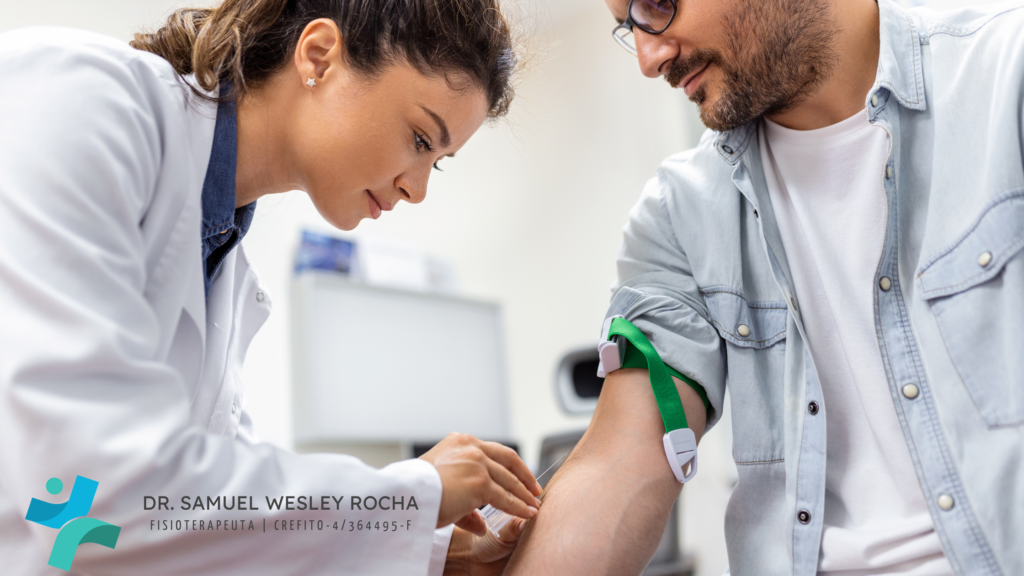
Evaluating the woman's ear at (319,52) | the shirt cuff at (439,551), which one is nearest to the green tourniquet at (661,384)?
the shirt cuff at (439,551)

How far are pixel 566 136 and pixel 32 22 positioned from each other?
2.42 m

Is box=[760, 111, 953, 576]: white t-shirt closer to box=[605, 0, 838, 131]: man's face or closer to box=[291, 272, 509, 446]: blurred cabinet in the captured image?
box=[605, 0, 838, 131]: man's face

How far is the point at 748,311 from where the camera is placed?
1.16 meters

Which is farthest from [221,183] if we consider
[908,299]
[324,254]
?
[324,254]

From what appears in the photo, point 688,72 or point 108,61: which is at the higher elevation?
point 688,72

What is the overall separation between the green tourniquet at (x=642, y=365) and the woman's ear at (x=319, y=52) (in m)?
0.59

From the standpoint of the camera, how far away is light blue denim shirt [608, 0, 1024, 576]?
0.93m

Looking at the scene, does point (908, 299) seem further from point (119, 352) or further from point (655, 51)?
point (119, 352)

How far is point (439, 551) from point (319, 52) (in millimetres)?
711

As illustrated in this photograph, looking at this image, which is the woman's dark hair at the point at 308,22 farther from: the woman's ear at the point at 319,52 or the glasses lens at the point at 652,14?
the glasses lens at the point at 652,14

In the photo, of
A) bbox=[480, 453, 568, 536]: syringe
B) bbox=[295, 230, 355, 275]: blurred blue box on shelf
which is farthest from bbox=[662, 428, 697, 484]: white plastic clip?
bbox=[295, 230, 355, 275]: blurred blue box on shelf

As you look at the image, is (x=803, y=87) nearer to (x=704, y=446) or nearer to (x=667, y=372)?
(x=667, y=372)

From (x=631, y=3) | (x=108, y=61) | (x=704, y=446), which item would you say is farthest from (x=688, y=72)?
(x=704, y=446)

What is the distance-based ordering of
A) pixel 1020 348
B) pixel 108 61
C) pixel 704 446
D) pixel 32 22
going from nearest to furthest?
pixel 108 61 < pixel 1020 348 < pixel 32 22 < pixel 704 446
